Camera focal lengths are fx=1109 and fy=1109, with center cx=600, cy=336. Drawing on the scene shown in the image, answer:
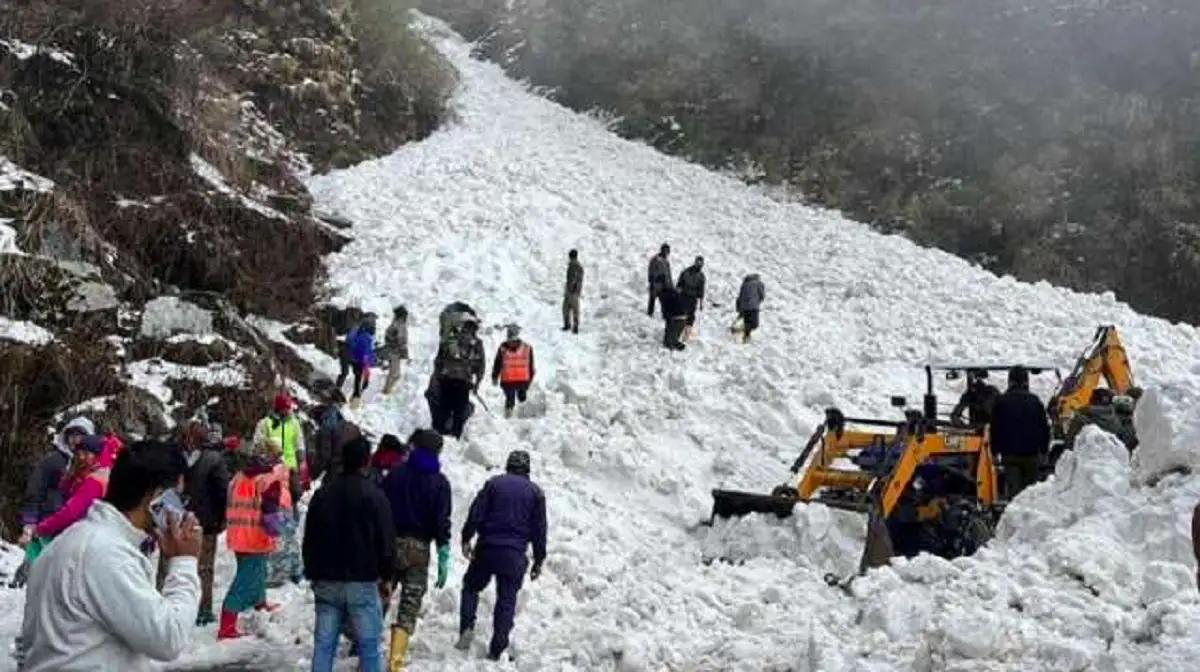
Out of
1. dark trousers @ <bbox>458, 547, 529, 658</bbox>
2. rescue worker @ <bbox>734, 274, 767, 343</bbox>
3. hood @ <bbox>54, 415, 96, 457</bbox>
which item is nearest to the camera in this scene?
dark trousers @ <bbox>458, 547, 529, 658</bbox>

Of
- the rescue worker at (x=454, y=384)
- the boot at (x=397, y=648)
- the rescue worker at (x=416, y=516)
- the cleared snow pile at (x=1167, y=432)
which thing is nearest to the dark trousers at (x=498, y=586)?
the rescue worker at (x=416, y=516)

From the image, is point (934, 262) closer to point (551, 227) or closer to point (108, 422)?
point (551, 227)

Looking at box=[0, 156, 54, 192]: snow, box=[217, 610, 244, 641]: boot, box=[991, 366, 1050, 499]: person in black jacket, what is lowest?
box=[217, 610, 244, 641]: boot

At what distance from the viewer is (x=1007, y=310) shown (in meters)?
19.0

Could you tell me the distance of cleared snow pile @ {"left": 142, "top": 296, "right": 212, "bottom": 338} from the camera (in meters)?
13.0

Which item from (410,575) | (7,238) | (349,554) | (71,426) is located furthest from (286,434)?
(7,238)

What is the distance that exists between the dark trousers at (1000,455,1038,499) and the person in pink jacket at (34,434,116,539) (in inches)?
322

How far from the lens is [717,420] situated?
14055mm

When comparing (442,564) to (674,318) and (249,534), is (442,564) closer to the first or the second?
(249,534)

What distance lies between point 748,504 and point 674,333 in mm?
6292

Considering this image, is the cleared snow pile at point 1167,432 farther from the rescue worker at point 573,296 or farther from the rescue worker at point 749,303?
the rescue worker at point 573,296

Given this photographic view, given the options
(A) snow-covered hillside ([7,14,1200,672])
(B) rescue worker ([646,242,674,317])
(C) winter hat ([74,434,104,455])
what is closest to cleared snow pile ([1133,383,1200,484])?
(A) snow-covered hillside ([7,14,1200,672])

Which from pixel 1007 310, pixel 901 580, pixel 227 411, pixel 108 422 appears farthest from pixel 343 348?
pixel 1007 310

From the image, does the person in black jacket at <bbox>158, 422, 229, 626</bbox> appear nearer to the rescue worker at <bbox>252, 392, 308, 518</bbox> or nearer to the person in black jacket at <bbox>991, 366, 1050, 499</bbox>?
the rescue worker at <bbox>252, 392, 308, 518</bbox>
